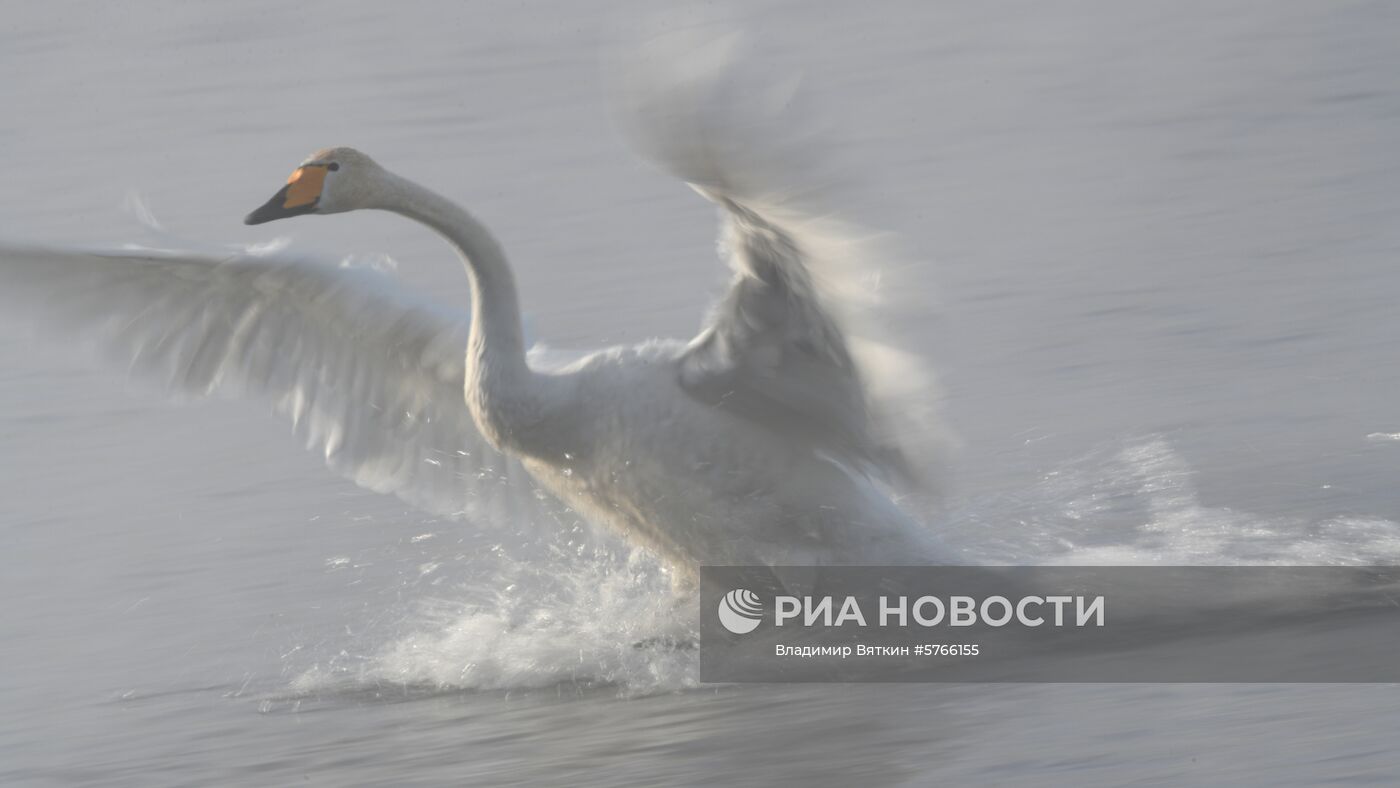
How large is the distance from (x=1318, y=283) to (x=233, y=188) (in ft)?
18.5

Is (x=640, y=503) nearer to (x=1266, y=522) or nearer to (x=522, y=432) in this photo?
(x=522, y=432)

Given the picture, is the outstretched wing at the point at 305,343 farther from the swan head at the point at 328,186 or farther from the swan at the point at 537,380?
the swan head at the point at 328,186

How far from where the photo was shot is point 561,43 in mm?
14578

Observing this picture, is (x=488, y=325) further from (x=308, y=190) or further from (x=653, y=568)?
(x=653, y=568)

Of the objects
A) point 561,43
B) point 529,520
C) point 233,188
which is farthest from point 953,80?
point 529,520

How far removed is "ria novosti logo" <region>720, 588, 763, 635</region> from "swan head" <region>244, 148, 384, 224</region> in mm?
1608

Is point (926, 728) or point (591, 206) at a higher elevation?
point (591, 206)

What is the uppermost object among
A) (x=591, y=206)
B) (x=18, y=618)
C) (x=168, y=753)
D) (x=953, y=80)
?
(x=953, y=80)

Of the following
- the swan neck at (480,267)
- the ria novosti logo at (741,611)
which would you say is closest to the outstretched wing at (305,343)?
the swan neck at (480,267)

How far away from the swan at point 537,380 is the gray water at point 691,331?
0.28 metres

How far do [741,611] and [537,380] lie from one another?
97 cm

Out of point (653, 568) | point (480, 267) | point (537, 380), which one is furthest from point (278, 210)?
point (653, 568)

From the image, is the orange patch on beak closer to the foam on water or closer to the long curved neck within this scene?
the long curved neck

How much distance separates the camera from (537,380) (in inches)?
268
